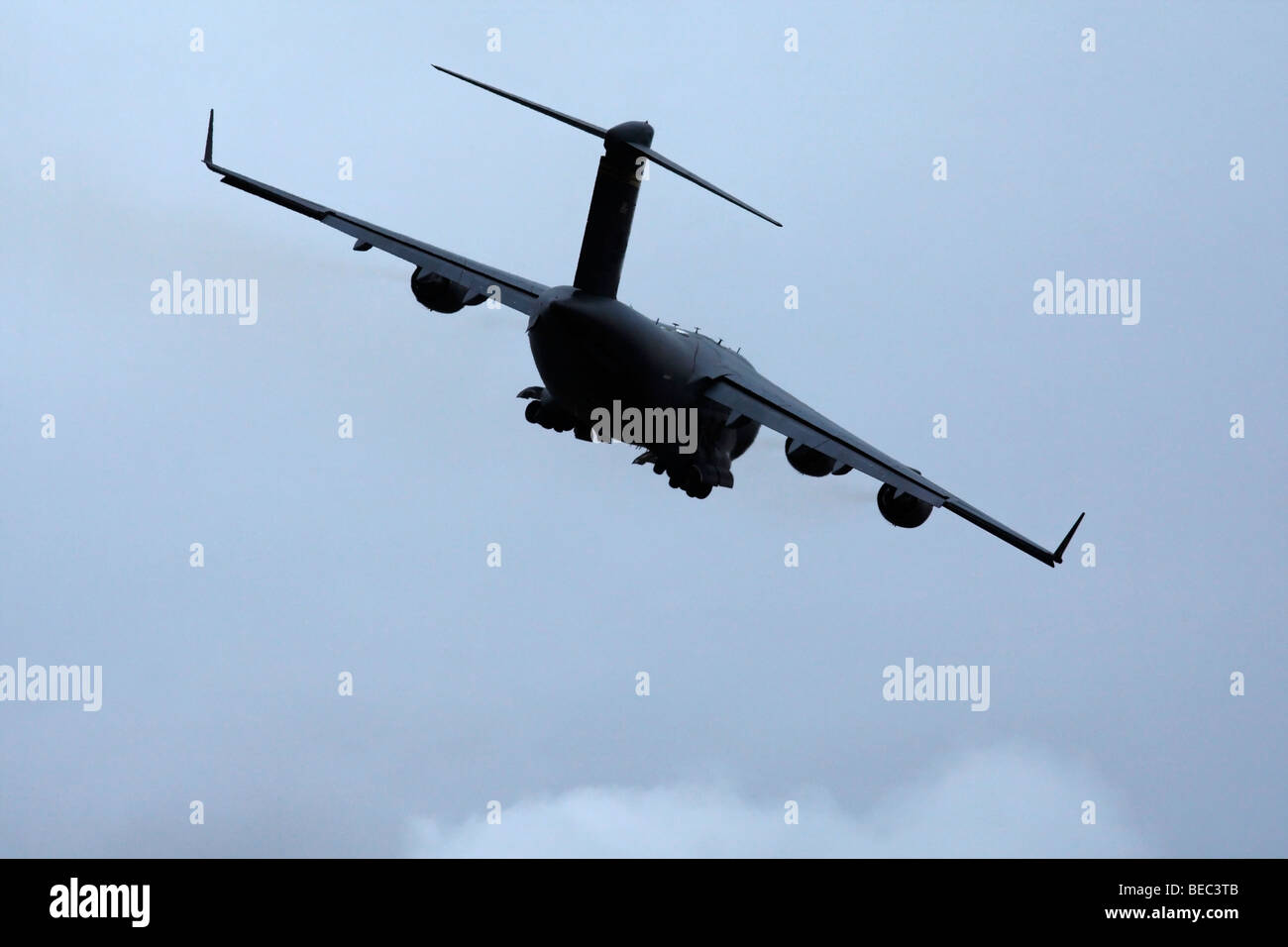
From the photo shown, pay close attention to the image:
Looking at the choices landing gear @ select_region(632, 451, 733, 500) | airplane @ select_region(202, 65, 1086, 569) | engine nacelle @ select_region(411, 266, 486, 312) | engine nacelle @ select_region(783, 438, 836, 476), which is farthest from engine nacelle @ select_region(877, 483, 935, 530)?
engine nacelle @ select_region(411, 266, 486, 312)

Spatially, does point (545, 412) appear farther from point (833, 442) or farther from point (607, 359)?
point (833, 442)

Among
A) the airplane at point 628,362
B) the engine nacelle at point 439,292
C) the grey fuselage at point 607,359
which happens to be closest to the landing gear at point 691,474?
the airplane at point 628,362

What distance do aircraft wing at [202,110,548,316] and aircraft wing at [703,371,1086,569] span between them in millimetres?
5334

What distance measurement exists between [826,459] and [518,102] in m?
11.5

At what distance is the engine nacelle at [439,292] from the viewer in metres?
A: 50.4

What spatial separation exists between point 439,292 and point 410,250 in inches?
56.6

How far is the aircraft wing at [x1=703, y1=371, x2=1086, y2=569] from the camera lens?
46.6 meters

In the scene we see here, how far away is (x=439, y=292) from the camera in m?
50.4

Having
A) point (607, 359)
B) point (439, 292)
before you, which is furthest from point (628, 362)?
point (439, 292)

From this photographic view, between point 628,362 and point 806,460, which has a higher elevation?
point 628,362

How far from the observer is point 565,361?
44.9m

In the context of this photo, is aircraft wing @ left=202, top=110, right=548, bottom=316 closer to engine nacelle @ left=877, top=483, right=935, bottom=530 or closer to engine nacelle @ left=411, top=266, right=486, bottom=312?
engine nacelle @ left=411, top=266, right=486, bottom=312

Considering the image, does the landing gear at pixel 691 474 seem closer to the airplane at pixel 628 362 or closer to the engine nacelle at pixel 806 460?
the airplane at pixel 628 362
